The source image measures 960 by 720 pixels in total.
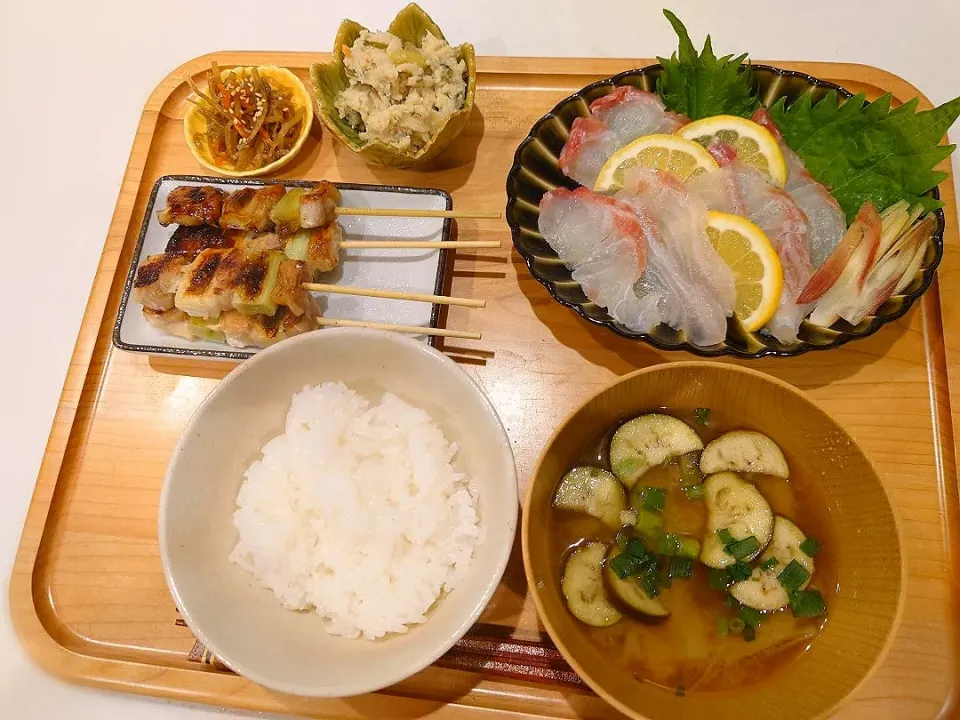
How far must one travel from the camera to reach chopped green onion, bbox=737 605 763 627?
186cm

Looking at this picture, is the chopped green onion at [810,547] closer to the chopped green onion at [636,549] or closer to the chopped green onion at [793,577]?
the chopped green onion at [793,577]

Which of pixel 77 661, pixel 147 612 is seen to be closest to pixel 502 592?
pixel 147 612

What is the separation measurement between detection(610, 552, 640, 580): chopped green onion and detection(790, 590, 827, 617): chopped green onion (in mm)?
451

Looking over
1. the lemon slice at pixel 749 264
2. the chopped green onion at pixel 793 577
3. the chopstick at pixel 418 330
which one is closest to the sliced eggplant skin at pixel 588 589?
the chopped green onion at pixel 793 577

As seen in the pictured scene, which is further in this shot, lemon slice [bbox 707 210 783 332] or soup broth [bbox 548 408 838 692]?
lemon slice [bbox 707 210 783 332]

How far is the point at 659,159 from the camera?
8.10 feet

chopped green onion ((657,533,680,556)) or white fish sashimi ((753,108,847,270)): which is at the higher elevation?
white fish sashimi ((753,108,847,270))

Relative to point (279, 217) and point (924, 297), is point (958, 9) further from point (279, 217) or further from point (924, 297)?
point (279, 217)

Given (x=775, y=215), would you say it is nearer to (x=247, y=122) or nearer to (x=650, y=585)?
(x=650, y=585)

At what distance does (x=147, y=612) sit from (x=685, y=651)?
5.97ft

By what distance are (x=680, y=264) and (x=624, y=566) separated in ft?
3.56

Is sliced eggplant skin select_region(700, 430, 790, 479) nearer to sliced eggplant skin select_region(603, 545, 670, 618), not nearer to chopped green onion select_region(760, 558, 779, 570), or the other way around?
chopped green onion select_region(760, 558, 779, 570)

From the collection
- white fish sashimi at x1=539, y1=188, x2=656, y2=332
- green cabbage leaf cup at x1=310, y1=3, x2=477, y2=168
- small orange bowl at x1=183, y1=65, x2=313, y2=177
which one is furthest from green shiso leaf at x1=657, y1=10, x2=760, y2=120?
small orange bowl at x1=183, y1=65, x2=313, y2=177

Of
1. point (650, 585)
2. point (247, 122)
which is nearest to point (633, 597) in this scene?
point (650, 585)
